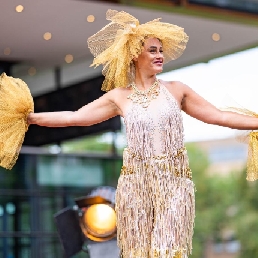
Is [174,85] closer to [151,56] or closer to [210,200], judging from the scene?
[151,56]

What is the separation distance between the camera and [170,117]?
131 inches

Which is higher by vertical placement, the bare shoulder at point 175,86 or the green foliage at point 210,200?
A: the green foliage at point 210,200

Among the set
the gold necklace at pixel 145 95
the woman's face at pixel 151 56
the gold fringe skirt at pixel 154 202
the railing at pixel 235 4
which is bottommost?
the gold fringe skirt at pixel 154 202

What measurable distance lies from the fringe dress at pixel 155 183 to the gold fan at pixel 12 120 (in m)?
0.42

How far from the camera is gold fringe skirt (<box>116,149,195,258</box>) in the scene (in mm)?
3307

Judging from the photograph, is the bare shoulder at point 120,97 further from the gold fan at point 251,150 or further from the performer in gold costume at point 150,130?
the gold fan at point 251,150

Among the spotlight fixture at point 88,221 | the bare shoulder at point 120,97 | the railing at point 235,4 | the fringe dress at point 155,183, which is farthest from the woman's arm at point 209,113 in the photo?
the railing at point 235,4

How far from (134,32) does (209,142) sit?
88.2 ft

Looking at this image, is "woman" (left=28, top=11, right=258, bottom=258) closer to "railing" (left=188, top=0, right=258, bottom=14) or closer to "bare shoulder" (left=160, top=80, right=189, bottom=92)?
"bare shoulder" (left=160, top=80, right=189, bottom=92)

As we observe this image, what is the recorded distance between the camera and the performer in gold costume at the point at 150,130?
3.32m

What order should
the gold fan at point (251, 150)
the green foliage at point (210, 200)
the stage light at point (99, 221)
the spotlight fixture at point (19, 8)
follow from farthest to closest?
the green foliage at point (210, 200) → the spotlight fixture at point (19, 8) → the stage light at point (99, 221) → the gold fan at point (251, 150)

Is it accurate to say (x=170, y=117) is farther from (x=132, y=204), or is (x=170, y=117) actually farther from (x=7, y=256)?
(x=7, y=256)

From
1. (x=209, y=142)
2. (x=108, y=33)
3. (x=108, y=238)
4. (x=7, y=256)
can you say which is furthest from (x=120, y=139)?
(x=209, y=142)

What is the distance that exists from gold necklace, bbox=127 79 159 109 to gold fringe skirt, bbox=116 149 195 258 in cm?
20
